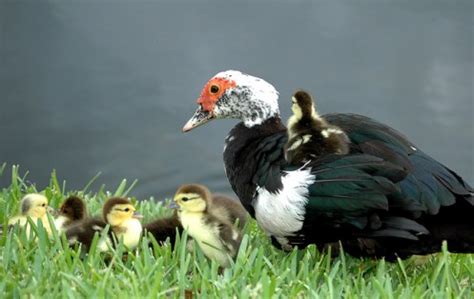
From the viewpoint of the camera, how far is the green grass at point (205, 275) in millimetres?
3596

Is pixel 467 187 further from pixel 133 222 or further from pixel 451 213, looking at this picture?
pixel 133 222

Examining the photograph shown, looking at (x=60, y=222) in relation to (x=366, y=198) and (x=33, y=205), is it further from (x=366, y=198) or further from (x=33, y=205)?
(x=366, y=198)

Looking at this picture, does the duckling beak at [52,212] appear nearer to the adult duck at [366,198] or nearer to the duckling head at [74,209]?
the duckling head at [74,209]

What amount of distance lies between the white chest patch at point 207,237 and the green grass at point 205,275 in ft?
0.19

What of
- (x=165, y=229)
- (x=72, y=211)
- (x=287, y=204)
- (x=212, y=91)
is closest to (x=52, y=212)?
(x=72, y=211)

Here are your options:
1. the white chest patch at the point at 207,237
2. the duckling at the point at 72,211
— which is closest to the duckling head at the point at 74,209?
the duckling at the point at 72,211

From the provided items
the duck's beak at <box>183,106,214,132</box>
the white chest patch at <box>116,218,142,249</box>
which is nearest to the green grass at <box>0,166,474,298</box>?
the white chest patch at <box>116,218,142,249</box>

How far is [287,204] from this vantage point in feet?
13.9

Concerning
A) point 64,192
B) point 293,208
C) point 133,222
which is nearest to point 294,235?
point 293,208

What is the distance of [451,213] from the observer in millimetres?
4184

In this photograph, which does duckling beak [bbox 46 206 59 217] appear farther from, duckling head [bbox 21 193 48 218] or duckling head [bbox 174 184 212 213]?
duckling head [bbox 174 184 212 213]

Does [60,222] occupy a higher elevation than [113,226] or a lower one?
lower

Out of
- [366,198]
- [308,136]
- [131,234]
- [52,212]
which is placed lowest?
[52,212]

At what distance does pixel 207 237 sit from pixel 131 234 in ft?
1.26
